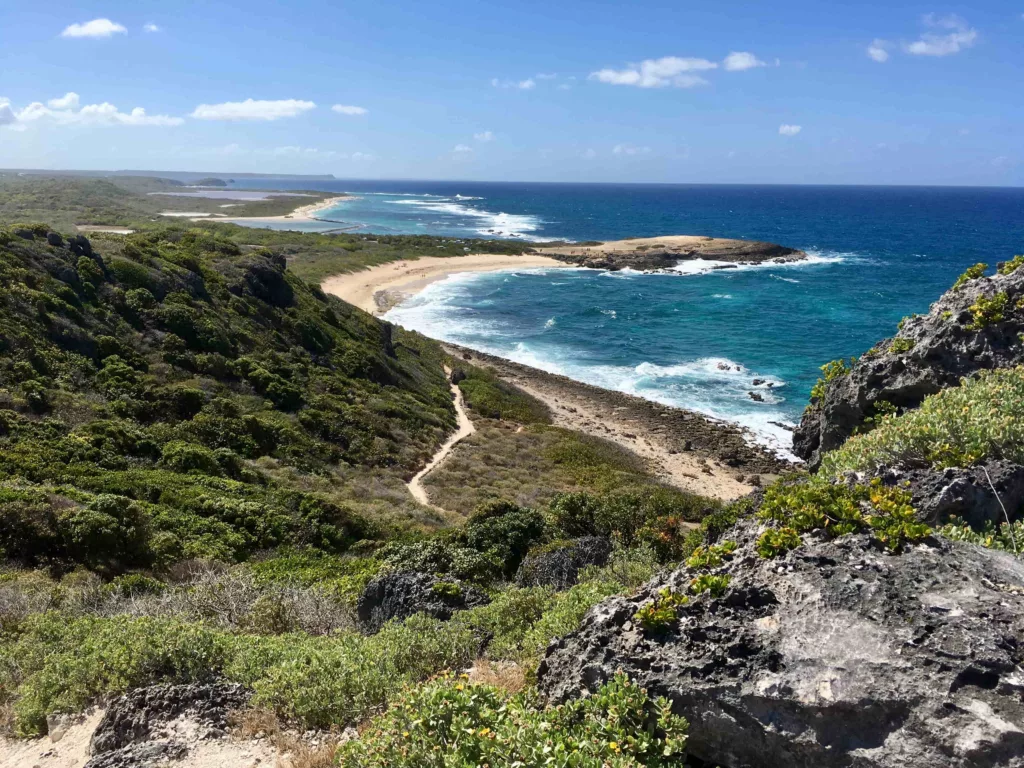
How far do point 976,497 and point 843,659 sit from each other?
2.73 meters

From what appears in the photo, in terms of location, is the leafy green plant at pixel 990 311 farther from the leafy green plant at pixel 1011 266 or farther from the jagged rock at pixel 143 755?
the jagged rock at pixel 143 755

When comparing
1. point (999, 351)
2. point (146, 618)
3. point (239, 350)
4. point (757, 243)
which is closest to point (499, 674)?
point (146, 618)

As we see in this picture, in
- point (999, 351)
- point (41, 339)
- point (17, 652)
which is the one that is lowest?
point (17, 652)

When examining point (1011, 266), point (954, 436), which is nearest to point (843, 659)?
point (954, 436)

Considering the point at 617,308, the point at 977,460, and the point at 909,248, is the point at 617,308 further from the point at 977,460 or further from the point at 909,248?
the point at 909,248

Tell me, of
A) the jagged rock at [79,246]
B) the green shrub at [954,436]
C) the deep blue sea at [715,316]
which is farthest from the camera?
the deep blue sea at [715,316]

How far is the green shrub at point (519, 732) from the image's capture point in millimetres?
3844

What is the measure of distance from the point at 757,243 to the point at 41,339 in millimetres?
91131

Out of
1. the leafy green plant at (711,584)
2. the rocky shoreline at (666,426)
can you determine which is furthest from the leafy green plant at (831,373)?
the rocky shoreline at (666,426)

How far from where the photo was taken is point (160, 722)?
610cm

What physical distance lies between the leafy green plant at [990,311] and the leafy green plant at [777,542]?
6.92 meters

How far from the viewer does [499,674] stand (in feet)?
21.5

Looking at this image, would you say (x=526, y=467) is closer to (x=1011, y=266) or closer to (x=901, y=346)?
(x=901, y=346)

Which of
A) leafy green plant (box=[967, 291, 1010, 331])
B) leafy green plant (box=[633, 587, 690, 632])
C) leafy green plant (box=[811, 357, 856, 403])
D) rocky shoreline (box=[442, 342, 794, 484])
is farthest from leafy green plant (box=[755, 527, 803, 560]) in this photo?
rocky shoreline (box=[442, 342, 794, 484])
